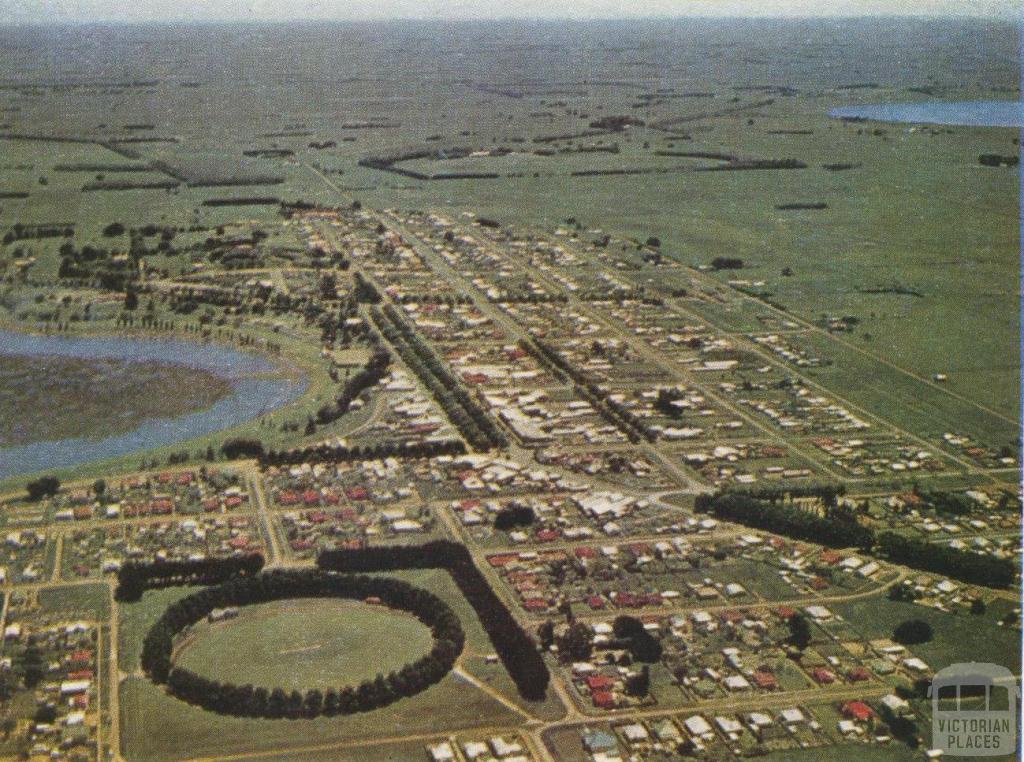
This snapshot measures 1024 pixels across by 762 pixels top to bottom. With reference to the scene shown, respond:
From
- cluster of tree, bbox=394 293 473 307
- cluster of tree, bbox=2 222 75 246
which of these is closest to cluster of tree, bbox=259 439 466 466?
cluster of tree, bbox=394 293 473 307

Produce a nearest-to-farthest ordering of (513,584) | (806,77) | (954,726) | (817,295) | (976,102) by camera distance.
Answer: (954,726)
(513,584)
(817,295)
(976,102)
(806,77)

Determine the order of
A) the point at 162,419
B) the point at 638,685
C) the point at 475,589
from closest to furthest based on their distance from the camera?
the point at 638,685 → the point at 475,589 → the point at 162,419

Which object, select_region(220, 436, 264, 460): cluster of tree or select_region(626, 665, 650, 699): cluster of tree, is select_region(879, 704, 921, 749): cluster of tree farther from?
select_region(220, 436, 264, 460): cluster of tree

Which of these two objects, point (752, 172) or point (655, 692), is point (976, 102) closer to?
point (752, 172)

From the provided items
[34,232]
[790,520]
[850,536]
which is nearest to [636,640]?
[790,520]

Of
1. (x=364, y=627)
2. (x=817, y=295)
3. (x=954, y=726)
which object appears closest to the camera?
(x=954, y=726)

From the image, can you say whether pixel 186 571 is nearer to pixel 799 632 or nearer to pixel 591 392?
pixel 799 632

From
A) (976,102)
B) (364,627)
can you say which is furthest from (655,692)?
(976,102)
